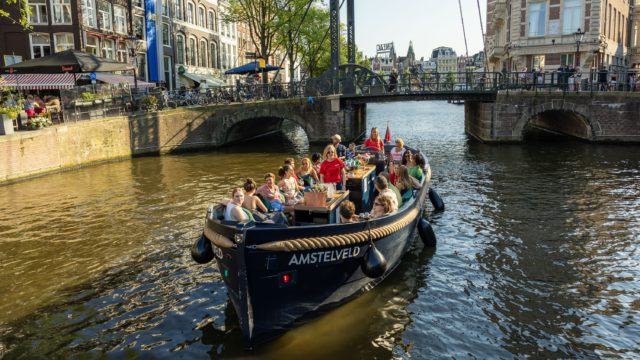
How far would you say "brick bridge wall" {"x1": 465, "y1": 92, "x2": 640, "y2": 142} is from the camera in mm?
28672

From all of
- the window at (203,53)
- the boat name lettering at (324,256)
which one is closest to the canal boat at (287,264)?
the boat name lettering at (324,256)

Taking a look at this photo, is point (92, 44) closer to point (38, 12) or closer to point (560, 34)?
point (38, 12)

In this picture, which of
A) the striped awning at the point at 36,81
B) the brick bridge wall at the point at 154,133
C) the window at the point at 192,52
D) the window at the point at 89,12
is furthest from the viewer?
the window at the point at 192,52

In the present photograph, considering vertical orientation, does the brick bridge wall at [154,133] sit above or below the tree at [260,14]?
below

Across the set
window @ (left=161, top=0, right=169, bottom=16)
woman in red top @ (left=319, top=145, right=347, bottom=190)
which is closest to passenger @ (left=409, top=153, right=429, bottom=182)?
woman in red top @ (left=319, top=145, right=347, bottom=190)

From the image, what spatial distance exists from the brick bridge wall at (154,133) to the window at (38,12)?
33.7ft

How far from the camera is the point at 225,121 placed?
30.8m

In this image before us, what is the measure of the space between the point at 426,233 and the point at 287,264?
5272 mm

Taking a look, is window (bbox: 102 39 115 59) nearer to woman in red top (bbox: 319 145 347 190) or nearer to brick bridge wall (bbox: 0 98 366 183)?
brick bridge wall (bbox: 0 98 366 183)

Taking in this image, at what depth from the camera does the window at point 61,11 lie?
103 ft

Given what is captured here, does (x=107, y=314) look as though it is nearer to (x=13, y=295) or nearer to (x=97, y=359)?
(x=97, y=359)

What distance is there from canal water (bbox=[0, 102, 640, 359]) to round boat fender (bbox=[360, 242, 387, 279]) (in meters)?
0.93

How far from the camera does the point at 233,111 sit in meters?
30.9

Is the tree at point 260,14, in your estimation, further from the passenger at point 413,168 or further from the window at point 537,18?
the passenger at point 413,168
